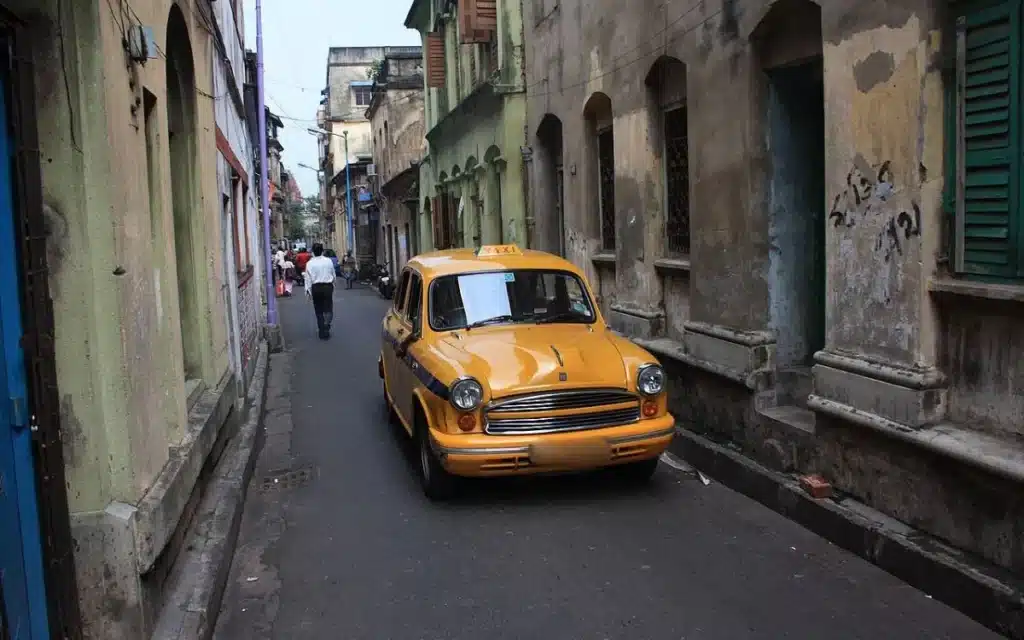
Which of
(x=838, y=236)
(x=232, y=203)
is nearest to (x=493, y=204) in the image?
(x=232, y=203)

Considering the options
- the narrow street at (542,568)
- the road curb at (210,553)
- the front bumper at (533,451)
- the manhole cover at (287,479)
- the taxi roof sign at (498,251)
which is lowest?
the manhole cover at (287,479)

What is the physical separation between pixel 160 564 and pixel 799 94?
5840 millimetres

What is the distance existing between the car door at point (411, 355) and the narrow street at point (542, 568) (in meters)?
0.62

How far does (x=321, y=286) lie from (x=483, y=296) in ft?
34.2

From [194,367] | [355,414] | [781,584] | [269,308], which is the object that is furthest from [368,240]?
[781,584]

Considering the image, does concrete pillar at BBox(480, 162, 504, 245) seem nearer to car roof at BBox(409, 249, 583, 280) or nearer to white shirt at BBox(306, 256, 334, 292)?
white shirt at BBox(306, 256, 334, 292)

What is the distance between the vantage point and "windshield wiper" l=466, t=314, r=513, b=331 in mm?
7848

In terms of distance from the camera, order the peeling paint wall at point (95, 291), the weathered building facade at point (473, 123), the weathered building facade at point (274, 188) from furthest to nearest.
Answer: the weathered building facade at point (274, 188) < the weathered building facade at point (473, 123) < the peeling paint wall at point (95, 291)

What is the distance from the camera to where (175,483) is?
4930 mm

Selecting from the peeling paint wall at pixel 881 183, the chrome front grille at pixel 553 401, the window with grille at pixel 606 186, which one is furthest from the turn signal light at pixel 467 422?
the window with grille at pixel 606 186

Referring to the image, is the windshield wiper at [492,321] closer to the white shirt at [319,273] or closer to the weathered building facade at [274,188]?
the white shirt at [319,273]

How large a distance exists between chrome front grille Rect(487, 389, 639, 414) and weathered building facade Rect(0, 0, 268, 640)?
2.39 meters

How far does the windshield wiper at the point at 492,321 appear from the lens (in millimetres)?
7848

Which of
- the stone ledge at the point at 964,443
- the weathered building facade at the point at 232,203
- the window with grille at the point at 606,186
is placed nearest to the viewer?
the stone ledge at the point at 964,443
